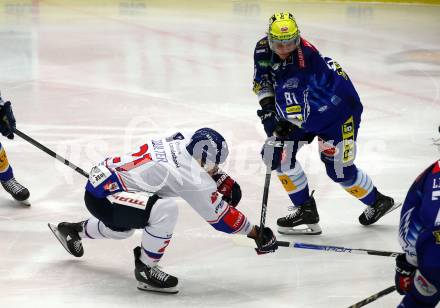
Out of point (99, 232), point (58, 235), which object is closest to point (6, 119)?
point (58, 235)

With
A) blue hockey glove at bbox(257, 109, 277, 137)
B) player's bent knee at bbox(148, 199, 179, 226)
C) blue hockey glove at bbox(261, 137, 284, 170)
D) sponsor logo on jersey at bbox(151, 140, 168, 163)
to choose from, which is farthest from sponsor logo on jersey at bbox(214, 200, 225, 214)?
blue hockey glove at bbox(257, 109, 277, 137)

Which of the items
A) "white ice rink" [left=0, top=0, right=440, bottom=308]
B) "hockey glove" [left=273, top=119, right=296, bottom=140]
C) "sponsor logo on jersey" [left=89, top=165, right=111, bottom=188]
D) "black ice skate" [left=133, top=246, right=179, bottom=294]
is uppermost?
"hockey glove" [left=273, top=119, right=296, bottom=140]

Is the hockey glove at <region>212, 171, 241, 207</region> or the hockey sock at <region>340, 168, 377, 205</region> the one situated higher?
the hockey glove at <region>212, 171, 241, 207</region>

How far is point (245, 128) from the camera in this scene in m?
6.62

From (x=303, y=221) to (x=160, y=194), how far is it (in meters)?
1.14

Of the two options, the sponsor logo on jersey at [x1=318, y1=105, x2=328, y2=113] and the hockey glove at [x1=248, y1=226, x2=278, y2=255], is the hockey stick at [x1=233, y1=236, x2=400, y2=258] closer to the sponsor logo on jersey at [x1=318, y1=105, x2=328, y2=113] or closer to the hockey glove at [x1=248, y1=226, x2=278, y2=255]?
the hockey glove at [x1=248, y1=226, x2=278, y2=255]

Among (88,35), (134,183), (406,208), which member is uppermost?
(406,208)

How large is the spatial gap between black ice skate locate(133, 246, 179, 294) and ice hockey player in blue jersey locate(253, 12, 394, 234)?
95 centimetres

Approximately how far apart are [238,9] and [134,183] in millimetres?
8185

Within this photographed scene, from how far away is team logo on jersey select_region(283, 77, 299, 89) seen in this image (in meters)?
4.54

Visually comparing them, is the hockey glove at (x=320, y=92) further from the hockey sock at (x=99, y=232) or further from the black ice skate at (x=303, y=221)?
the hockey sock at (x=99, y=232)

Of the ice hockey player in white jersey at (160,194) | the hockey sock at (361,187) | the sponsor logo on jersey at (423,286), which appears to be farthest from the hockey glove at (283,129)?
the sponsor logo on jersey at (423,286)

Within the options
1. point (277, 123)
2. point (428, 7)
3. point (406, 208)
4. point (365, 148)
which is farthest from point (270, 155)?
point (428, 7)

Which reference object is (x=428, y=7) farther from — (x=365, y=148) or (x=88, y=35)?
(x=365, y=148)
